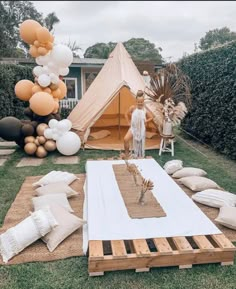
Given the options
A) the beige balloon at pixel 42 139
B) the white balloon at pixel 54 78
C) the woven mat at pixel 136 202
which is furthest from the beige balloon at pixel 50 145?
the woven mat at pixel 136 202

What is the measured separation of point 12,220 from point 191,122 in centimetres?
620

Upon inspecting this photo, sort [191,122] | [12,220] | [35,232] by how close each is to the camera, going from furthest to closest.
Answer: [191,122], [12,220], [35,232]

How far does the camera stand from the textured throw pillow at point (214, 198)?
3381 millimetres

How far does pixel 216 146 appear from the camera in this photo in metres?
6.54

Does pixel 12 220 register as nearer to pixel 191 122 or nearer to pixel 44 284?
pixel 44 284

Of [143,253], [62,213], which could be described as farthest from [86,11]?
[143,253]

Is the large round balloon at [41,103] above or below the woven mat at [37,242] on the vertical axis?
above

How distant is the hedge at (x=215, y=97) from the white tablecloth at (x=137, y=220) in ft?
9.16

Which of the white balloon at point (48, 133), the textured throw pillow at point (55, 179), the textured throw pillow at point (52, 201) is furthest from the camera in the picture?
the white balloon at point (48, 133)

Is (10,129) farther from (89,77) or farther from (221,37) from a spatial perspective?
(89,77)

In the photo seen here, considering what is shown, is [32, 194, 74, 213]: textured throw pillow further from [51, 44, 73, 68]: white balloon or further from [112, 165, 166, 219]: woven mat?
[51, 44, 73, 68]: white balloon

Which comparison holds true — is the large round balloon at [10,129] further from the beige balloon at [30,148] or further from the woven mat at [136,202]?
the woven mat at [136,202]

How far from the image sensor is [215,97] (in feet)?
20.9

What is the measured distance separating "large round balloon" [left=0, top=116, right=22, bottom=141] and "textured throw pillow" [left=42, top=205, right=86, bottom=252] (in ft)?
11.4
